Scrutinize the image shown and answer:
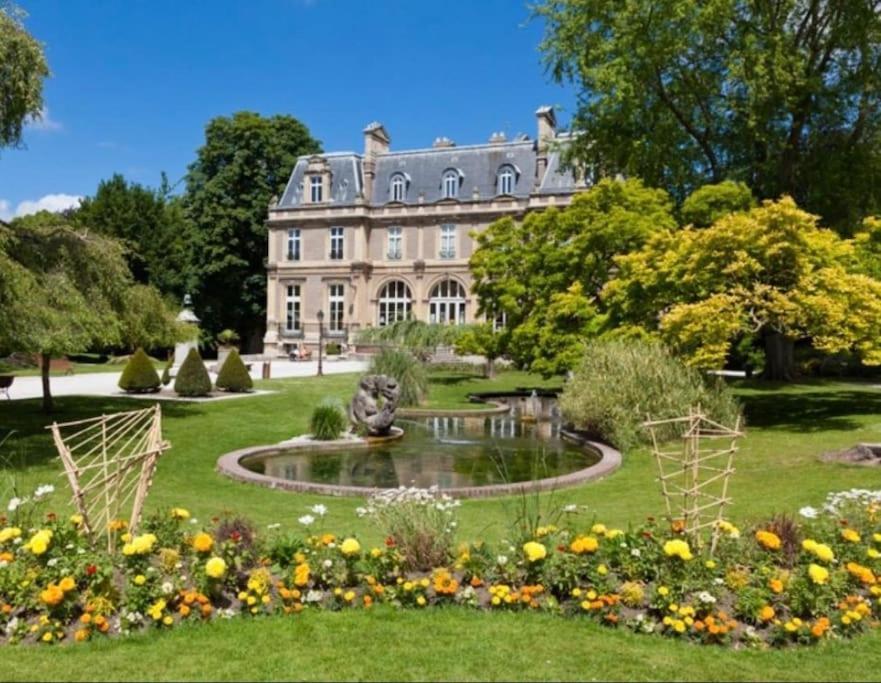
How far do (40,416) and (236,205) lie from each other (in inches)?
1354

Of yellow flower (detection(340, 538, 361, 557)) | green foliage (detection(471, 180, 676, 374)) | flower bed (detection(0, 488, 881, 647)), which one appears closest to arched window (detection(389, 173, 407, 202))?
green foliage (detection(471, 180, 676, 374))

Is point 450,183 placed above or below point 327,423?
above

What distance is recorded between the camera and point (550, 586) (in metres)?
4.96

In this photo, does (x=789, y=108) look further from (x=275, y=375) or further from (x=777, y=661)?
(x=275, y=375)

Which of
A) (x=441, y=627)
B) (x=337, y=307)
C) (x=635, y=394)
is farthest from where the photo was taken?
(x=337, y=307)

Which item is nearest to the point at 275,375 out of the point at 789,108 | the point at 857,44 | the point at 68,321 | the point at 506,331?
the point at 506,331

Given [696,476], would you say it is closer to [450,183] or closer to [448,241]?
[448,241]

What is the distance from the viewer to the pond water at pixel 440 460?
1089 centimetres

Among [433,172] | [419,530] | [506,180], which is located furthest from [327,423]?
[433,172]

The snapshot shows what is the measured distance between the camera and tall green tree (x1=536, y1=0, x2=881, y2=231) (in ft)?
60.2

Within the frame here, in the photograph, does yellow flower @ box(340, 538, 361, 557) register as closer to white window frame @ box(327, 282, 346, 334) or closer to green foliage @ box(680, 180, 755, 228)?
green foliage @ box(680, 180, 755, 228)

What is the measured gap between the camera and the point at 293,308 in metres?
48.0

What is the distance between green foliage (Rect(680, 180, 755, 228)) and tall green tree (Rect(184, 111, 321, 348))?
34.1 meters

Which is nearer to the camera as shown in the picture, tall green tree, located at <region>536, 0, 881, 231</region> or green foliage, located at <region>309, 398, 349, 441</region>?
green foliage, located at <region>309, 398, 349, 441</region>
